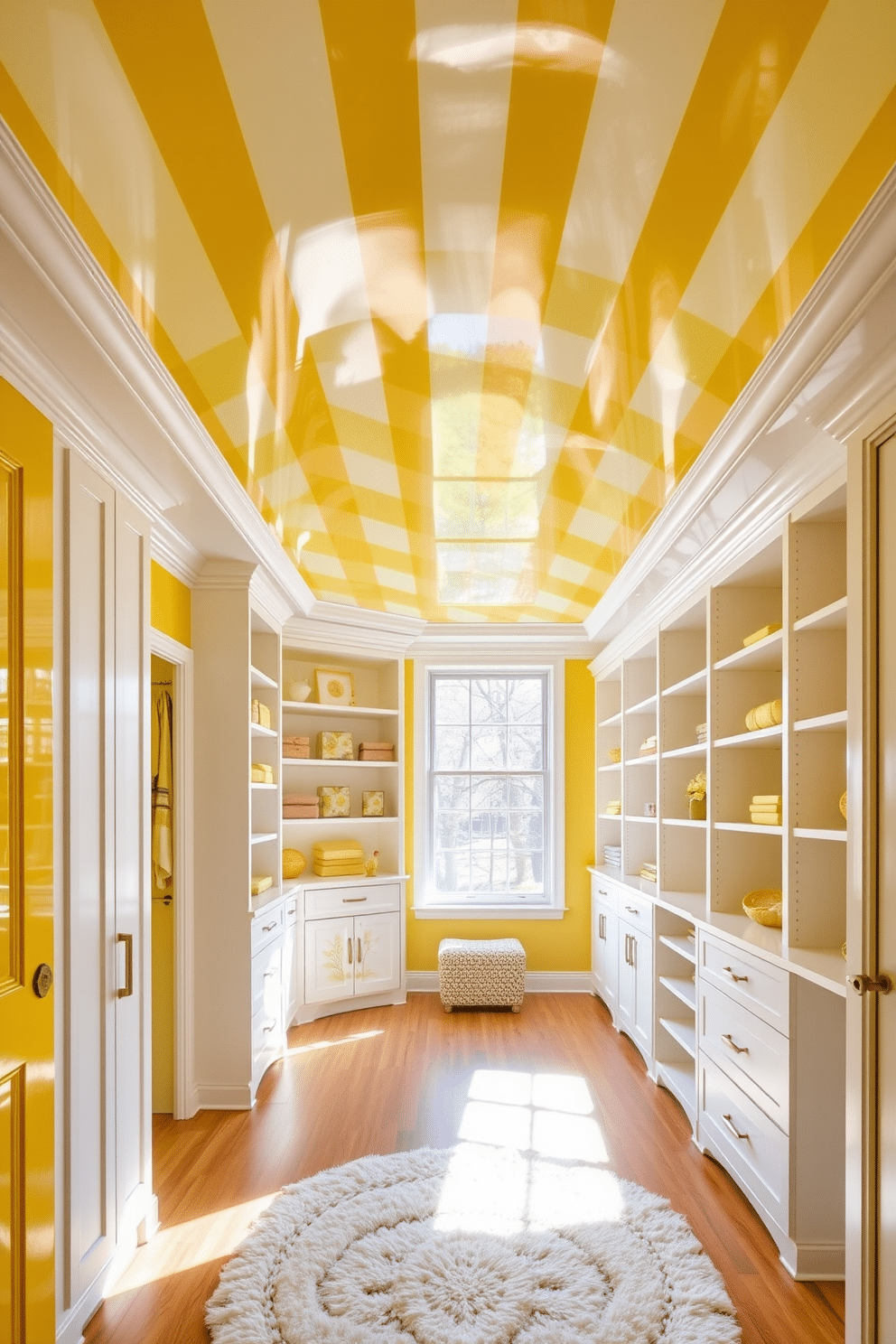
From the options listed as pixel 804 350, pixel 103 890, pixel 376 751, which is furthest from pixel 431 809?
pixel 804 350

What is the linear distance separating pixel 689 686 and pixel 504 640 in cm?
221

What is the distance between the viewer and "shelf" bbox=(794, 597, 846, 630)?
8.18 feet

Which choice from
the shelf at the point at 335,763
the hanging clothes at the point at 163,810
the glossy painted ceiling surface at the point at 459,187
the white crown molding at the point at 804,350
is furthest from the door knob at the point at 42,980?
the shelf at the point at 335,763

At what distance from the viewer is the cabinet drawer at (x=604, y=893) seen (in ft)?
17.6

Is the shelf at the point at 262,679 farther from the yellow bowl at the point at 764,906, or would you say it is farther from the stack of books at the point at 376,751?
the yellow bowl at the point at 764,906

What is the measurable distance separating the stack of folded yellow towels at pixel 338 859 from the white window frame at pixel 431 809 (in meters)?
0.67

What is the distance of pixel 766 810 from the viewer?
326 centimetres

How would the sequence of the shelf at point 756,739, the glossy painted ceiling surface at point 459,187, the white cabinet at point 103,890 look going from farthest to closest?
the shelf at point 756,739, the white cabinet at point 103,890, the glossy painted ceiling surface at point 459,187

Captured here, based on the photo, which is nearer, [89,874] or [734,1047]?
[89,874]

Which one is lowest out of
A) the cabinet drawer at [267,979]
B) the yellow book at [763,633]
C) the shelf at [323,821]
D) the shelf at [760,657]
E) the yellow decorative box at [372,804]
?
the cabinet drawer at [267,979]

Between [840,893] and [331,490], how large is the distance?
2327 millimetres

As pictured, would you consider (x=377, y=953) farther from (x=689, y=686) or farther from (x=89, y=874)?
(x=89, y=874)

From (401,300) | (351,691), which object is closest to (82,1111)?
(401,300)

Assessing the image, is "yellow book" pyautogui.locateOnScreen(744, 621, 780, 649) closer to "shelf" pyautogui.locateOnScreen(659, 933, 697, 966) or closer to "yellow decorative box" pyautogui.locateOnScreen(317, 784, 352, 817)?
"shelf" pyautogui.locateOnScreen(659, 933, 697, 966)
